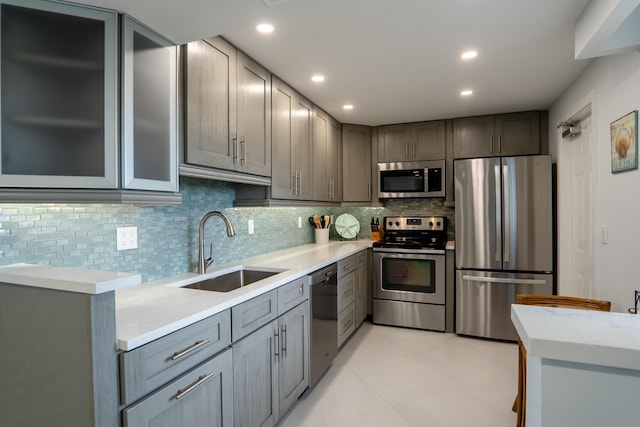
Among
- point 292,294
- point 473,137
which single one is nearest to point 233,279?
point 292,294

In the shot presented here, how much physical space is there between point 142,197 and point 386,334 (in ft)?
9.43

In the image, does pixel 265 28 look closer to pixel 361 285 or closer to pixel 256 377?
pixel 256 377

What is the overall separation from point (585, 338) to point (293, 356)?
1590 millimetres

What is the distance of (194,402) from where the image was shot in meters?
1.27

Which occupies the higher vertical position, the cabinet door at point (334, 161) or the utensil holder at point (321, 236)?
the cabinet door at point (334, 161)

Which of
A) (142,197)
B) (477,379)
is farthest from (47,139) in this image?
(477,379)

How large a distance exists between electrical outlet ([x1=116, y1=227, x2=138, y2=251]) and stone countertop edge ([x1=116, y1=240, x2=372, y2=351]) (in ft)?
0.68

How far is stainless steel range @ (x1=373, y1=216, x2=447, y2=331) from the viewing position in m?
3.47

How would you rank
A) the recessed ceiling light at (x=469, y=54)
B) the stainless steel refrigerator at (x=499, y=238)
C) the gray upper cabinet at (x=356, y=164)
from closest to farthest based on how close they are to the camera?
the recessed ceiling light at (x=469, y=54) → the stainless steel refrigerator at (x=499, y=238) → the gray upper cabinet at (x=356, y=164)

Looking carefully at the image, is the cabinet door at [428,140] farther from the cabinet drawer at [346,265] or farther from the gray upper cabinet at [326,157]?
the cabinet drawer at [346,265]

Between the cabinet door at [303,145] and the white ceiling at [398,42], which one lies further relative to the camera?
the cabinet door at [303,145]

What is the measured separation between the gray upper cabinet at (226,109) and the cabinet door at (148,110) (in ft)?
0.52

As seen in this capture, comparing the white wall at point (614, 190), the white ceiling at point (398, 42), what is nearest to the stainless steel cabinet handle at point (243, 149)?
the white ceiling at point (398, 42)

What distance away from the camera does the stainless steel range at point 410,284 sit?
3.47 meters
